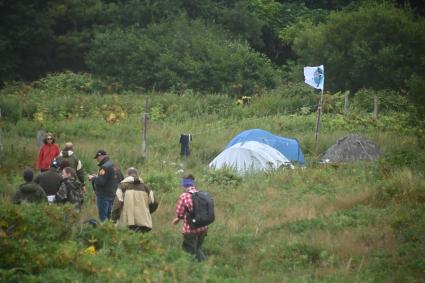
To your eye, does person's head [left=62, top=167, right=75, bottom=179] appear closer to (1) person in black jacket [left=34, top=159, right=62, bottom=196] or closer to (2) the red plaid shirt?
(1) person in black jacket [left=34, top=159, right=62, bottom=196]

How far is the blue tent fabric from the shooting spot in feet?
76.5

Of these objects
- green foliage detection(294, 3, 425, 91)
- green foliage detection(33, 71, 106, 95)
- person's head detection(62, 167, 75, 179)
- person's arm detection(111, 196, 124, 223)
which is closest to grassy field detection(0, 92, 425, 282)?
person's arm detection(111, 196, 124, 223)

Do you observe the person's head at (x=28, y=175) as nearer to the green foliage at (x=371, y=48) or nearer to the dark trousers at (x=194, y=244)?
the dark trousers at (x=194, y=244)

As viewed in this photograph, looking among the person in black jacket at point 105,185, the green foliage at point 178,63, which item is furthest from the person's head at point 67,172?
the green foliage at point 178,63

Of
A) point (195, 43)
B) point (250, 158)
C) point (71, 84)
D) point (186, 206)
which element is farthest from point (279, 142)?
point (195, 43)

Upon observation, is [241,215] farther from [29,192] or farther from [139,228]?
[29,192]

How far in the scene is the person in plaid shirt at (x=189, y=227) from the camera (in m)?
12.4

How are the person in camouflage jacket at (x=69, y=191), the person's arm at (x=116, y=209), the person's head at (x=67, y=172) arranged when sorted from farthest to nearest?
1. the person's head at (x=67, y=172)
2. the person in camouflage jacket at (x=69, y=191)
3. the person's arm at (x=116, y=209)

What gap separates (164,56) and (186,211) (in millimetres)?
24952

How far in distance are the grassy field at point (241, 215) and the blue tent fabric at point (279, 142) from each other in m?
0.48

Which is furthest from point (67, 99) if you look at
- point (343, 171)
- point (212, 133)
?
point (343, 171)

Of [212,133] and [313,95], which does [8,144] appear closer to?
[212,133]

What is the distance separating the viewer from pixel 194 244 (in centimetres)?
1259

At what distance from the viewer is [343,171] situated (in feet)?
67.8
